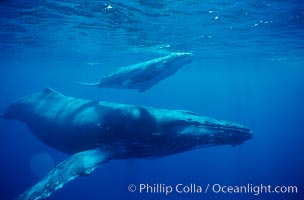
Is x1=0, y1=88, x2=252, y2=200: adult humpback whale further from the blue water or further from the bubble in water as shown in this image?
the bubble in water

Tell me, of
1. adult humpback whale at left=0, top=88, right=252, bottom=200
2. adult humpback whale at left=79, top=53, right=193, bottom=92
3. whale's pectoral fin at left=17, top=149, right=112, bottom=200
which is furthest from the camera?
adult humpback whale at left=79, top=53, right=193, bottom=92

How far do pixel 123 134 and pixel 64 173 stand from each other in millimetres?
2276

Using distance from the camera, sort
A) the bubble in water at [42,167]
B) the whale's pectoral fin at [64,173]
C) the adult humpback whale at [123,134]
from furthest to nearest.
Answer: the bubble in water at [42,167] < the adult humpback whale at [123,134] < the whale's pectoral fin at [64,173]

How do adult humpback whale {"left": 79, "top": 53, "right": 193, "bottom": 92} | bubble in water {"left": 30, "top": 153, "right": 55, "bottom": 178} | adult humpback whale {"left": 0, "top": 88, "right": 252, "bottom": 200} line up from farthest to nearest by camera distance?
1. bubble in water {"left": 30, "top": 153, "right": 55, "bottom": 178}
2. adult humpback whale {"left": 79, "top": 53, "right": 193, "bottom": 92}
3. adult humpback whale {"left": 0, "top": 88, "right": 252, "bottom": 200}

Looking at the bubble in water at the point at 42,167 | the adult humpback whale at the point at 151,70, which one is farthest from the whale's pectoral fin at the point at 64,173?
the bubble in water at the point at 42,167

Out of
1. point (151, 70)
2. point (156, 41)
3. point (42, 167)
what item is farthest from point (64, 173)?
point (42, 167)

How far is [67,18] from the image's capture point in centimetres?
1922

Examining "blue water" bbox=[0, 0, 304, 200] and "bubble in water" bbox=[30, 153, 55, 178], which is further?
"bubble in water" bbox=[30, 153, 55, 178]

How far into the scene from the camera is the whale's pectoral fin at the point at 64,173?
6.79 metres

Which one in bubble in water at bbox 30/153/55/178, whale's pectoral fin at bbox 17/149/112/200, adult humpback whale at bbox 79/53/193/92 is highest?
adult humpback whale at bbox 79/53/193/92

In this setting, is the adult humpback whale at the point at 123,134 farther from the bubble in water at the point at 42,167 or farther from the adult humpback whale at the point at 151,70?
the bubble in water at the point at 42,167

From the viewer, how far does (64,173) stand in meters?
7.14

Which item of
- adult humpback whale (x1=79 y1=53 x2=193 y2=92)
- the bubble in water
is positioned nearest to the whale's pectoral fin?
adult humpback whale (x1=79 y1=53 x2=193 y2=92)

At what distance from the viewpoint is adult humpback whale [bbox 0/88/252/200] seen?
25.1ft
